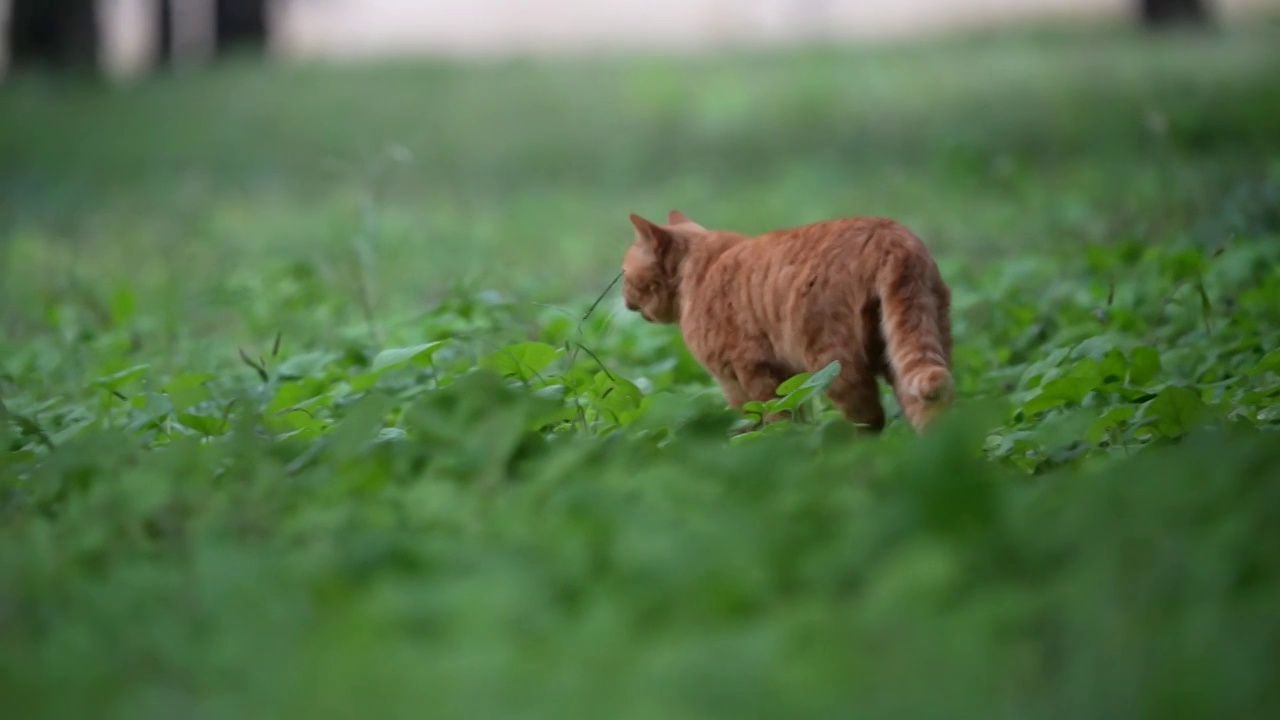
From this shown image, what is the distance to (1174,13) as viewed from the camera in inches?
646

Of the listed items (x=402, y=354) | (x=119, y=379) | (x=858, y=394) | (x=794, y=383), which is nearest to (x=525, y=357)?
(x=402, y=354)

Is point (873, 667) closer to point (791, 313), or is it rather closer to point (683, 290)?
point (791, 313)

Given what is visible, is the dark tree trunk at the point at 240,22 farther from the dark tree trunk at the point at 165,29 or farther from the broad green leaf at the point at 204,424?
the broad green leaf at the point at 204,424

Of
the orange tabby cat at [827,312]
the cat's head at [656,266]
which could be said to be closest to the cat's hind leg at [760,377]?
the orange tabby cat at [827,312]

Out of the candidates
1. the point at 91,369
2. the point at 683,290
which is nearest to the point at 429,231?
the point at 91,369

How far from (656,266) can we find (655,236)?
9cm

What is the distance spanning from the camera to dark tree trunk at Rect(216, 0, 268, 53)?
62.3ft

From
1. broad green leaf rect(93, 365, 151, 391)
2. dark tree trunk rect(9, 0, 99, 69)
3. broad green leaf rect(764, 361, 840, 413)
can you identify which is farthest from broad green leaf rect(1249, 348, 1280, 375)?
dark tree trunk rect(9, 0, 99, 69)

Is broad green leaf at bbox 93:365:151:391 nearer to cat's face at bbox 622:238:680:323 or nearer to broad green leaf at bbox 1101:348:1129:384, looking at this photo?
cat's face at bbox 622:238:680:323

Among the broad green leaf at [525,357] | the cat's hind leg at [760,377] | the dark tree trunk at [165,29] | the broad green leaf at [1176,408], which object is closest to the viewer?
the broad green leaf at [1176,408]

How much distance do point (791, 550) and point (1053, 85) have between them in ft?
36.3

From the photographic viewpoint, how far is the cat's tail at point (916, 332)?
315 centimetres

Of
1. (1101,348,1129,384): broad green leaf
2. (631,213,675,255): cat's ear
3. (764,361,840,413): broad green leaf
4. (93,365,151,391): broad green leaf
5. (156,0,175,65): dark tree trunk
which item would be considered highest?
(631,213,675,255): cat's ear

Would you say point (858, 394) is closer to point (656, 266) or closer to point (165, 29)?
point (656, 266)
